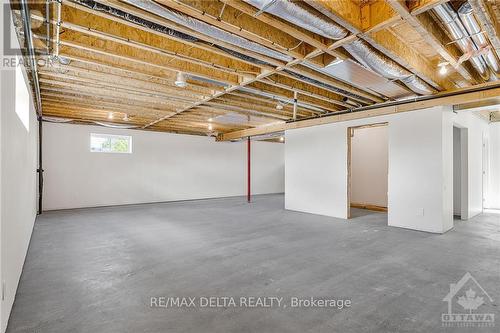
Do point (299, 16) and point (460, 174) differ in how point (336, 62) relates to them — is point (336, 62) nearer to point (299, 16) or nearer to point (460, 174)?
point (299, 16)

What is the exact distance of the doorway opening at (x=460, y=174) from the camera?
5.48 m

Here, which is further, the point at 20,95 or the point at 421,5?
the point at 20,95

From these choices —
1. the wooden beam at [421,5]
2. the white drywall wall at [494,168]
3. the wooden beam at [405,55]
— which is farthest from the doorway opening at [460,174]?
the wooden beam at [421,5]

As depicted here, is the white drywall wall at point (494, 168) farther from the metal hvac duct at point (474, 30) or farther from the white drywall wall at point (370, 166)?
the metal hvac duct at point (474, 30)

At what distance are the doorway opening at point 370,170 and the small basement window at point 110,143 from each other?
684 cm

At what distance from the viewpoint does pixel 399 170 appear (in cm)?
492

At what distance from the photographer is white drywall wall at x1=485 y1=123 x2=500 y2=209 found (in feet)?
22.3

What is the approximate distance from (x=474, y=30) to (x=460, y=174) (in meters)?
4.24

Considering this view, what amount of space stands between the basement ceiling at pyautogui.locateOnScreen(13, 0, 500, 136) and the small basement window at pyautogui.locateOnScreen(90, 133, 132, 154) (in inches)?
101

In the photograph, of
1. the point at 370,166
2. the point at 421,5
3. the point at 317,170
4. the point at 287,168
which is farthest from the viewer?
the point at 370,166

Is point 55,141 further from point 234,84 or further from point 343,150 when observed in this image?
point 343,150

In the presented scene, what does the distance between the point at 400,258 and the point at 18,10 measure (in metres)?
4.61

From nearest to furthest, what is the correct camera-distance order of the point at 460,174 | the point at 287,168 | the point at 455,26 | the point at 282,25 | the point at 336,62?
the point at 282,25 < the point at 455,26 < the point at 336,62 < the point at 460,174 < the point at 287,168

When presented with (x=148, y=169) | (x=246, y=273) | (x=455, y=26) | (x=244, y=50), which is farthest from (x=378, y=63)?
(x=148, y=169)
